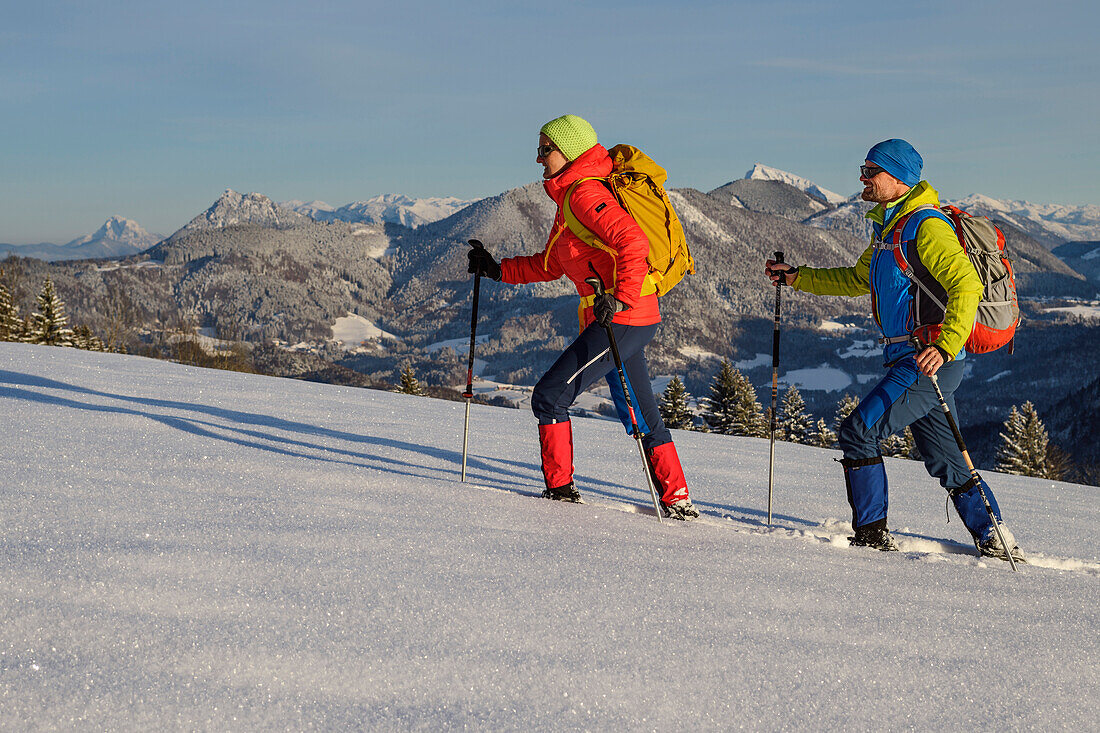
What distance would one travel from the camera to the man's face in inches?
157

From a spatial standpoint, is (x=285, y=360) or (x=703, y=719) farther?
(x=285, y=360)

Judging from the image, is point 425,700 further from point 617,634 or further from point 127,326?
point 127,326

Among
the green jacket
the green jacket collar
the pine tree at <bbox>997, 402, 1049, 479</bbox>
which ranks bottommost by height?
the pine tree at <bbox>997, 402, 1049, 479</bbox>

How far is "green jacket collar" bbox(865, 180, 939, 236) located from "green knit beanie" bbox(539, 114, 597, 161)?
5.50ft

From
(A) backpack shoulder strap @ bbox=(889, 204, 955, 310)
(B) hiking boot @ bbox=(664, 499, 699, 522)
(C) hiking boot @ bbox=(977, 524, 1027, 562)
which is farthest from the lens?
(B) hiking boot @ bbox=(664, 499, 699, 522)

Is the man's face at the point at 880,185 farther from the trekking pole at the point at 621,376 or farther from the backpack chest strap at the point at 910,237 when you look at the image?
the trekking pole at the point at 621,376

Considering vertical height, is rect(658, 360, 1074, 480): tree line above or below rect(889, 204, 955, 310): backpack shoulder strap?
below

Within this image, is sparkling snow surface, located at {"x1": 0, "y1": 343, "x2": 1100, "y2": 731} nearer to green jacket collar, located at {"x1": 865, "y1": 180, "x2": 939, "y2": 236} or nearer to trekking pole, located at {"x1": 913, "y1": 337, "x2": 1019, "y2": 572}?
trekking pole, located at {"x1": 913, "y1": 337, "x2": 1019, "y2": 572}

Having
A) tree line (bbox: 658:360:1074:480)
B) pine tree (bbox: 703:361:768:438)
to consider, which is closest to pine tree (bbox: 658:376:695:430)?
tree line (bbox: 658:360:1074:480)

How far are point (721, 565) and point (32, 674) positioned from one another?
2.53 metres

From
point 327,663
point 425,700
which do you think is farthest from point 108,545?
point 425,700

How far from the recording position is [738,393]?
126 feet

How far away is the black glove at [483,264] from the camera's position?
197 inches

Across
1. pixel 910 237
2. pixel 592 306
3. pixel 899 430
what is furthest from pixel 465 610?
pixel 910 237
